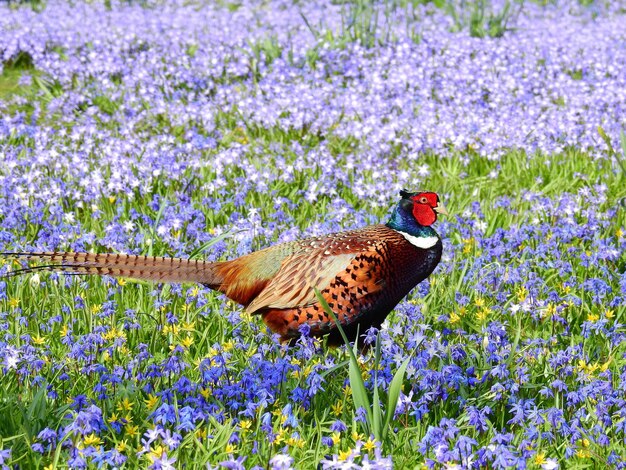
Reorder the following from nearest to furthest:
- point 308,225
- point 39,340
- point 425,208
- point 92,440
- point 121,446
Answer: point 92,440 → point 121,446 → point 39,340 → point 425,208 → point 308,225

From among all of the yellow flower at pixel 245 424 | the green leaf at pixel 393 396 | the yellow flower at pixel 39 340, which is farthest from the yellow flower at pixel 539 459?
the yellow flower at pixel 39 340

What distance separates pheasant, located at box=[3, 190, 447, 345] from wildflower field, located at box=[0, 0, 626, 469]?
7.0 inches

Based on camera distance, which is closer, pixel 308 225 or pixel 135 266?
pixel 135 266

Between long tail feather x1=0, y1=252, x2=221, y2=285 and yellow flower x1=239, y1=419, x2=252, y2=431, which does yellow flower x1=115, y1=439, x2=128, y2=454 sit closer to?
yellow flower x1=239, y1=419, x2=252, y2=431

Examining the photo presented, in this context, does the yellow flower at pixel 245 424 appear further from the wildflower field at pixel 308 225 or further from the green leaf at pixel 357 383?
the green leaf at pixel 357 383

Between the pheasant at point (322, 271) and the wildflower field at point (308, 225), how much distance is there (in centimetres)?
18

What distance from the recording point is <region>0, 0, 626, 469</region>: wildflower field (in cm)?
387

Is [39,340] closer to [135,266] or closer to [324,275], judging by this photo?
[135,266]

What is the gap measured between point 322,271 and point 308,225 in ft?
7.13

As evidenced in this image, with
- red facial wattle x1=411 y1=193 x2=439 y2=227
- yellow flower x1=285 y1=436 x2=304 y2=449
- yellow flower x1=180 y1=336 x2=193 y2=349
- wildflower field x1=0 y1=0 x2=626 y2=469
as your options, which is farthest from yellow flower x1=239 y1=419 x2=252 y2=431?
red facial wattle x1=411 y1=193 x2=439 y2=227

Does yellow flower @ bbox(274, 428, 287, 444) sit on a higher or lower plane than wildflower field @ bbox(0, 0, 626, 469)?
higher

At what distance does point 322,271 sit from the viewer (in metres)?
4.77

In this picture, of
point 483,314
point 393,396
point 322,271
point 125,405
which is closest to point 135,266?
point 322,271

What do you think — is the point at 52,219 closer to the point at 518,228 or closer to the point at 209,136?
the point at 209,136
